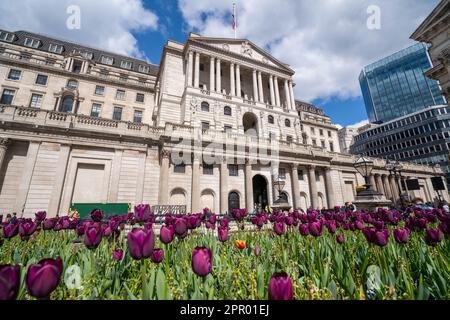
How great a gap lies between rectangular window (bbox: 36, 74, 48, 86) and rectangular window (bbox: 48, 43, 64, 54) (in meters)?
9.71

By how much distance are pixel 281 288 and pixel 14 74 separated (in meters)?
45.4

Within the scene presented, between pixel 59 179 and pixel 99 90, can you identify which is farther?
pixel 99 90

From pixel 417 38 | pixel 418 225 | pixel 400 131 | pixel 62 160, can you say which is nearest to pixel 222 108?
pixel 62 160

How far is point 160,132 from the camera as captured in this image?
19688 millimetres

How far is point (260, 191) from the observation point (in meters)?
24.4

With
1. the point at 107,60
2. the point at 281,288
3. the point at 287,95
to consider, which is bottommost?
the point at 281,288

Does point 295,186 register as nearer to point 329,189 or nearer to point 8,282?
point 329,189

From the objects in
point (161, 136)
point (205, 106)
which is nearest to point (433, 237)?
point (161, 136)

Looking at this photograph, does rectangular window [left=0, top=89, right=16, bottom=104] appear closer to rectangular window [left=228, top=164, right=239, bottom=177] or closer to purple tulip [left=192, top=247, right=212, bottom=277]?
rectangular window [left=228, top=164, right=239, bottom=177]

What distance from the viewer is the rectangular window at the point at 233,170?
22209 millimetres

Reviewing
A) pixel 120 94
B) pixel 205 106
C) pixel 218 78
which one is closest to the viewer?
pixel 205 106

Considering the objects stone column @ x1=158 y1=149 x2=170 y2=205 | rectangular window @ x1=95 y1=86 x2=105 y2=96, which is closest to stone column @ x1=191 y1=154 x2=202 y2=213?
stone column @ x1=158 y1=149 x2=170 y2=205

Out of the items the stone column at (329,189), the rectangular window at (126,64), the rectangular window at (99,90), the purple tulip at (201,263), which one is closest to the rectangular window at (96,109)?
the rectangular window at (99,90)

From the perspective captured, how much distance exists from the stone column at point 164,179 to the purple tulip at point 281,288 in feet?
56.6
